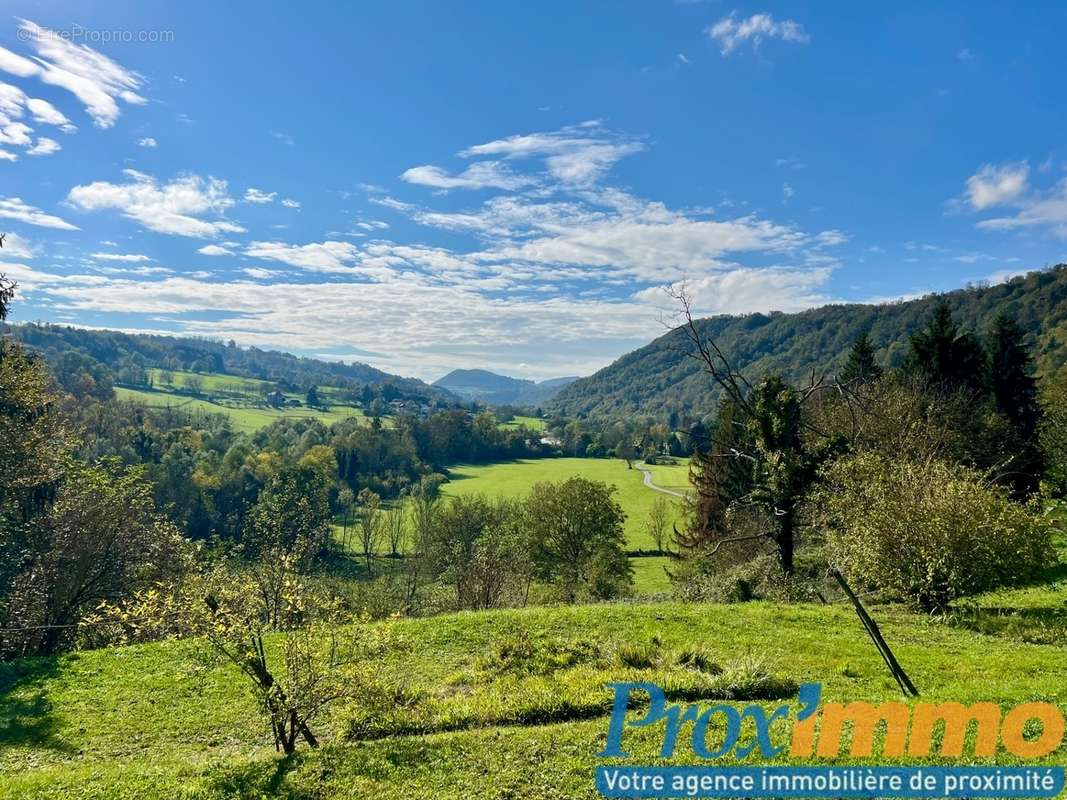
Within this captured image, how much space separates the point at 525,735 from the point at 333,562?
67359 mm

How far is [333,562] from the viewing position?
70.2 metres

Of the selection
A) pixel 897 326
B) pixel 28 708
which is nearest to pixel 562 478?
pixel 897 326

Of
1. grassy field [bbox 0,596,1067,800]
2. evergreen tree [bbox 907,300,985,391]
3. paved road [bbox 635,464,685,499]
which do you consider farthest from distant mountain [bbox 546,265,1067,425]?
paved road [bbox 635,464,685,499]

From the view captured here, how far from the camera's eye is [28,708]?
Answer: 1357 cm

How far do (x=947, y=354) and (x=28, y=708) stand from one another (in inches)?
1825

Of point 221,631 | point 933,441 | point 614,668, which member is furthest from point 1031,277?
point 221,631

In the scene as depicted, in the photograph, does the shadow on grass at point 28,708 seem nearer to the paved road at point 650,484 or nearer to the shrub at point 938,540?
the shrub at point 938,540

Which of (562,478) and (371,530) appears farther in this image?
(562,478)

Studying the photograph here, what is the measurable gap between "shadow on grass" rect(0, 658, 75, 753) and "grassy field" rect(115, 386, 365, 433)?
140 metres

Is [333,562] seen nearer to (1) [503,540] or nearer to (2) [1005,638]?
(1) [503,540]

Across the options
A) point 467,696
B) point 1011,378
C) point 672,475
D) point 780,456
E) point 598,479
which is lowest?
point 598,479

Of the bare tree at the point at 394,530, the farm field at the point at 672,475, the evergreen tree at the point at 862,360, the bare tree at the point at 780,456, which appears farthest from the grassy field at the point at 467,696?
the farm field at the point at 672,475

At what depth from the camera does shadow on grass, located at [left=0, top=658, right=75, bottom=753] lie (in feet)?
39.2

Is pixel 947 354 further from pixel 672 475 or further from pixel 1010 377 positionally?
pixel 672 475
